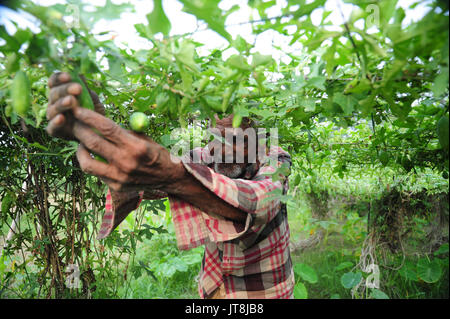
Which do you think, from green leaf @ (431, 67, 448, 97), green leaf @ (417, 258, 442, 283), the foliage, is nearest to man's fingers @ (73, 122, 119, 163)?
the foliage

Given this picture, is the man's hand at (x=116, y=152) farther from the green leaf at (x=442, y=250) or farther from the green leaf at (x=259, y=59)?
the green leaf at (x=442, y=250)

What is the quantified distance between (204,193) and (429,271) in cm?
287

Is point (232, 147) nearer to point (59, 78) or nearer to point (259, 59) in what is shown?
point (259, 59)

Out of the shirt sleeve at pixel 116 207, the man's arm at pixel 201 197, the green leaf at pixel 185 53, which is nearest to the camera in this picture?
the green leaf at pixel 185 53

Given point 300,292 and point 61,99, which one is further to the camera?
point 300,292

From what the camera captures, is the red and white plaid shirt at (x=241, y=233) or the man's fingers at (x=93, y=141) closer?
the man's fingers at (x=93, y=141)

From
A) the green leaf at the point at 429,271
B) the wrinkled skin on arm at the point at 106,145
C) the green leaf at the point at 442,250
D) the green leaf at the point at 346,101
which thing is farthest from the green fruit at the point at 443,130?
the green leaf at the point at 442,250

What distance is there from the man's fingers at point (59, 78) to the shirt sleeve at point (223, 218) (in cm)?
38

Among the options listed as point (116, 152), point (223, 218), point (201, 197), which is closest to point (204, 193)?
point (201, 197)

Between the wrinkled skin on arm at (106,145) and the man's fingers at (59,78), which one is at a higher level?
the man's fingers at (59,78)

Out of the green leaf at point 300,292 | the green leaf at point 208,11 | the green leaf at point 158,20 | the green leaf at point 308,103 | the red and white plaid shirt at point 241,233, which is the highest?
the green leaf at point 208,11

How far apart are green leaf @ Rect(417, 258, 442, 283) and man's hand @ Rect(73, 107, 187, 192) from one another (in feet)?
9.96

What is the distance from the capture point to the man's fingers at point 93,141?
58 cm

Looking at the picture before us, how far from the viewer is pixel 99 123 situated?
0.57 metres
